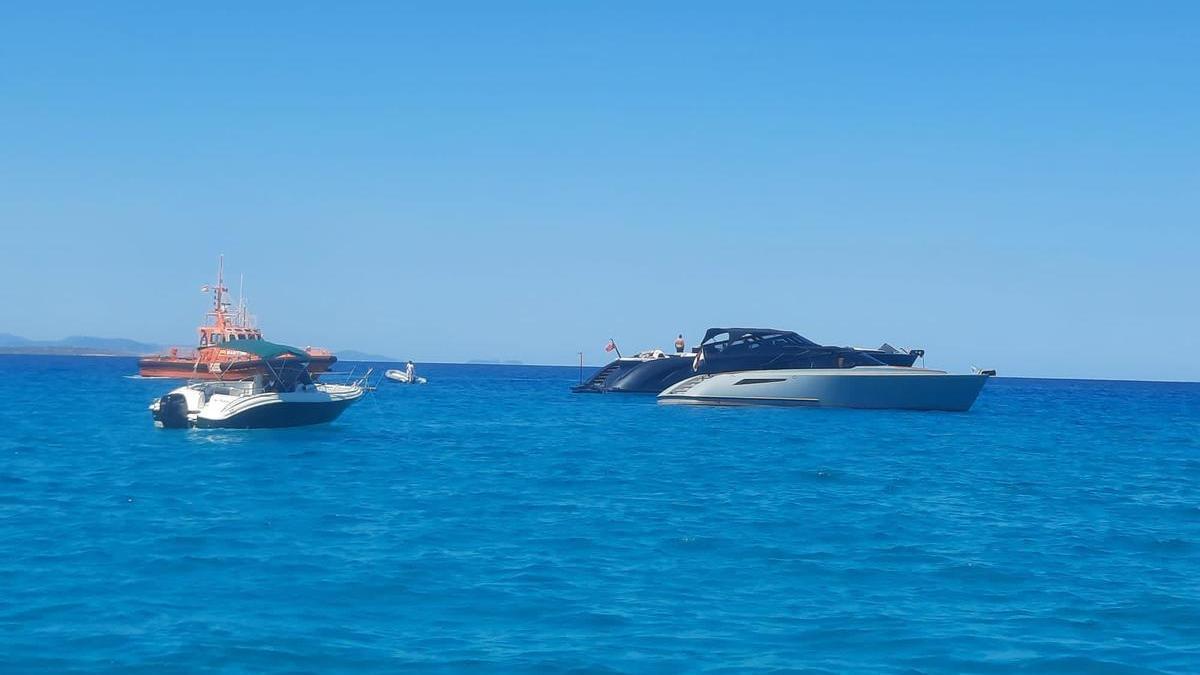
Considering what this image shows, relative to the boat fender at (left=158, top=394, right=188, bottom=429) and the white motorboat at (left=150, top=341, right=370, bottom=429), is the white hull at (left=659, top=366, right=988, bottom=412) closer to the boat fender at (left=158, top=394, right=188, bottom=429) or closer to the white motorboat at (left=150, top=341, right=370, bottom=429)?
the white motorboat at (left=150, top=341, right=370, bottom=429)

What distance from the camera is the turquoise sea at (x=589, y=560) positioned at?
13.6 metres

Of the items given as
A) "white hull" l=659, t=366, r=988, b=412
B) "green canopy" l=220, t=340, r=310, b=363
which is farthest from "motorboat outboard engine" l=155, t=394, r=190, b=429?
"white hull" l=659, t=366, r=988, b=412

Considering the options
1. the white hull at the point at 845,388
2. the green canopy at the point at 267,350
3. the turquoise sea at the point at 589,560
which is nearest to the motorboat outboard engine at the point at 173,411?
the green canopy at the point at 267,350

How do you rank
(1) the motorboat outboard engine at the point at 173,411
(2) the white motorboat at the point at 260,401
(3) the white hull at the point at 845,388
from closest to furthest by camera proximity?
1. (2) the white motorboat at the point at 260,401
2. (1) the motorboat outboard engine at the point at 173,411
3. (3) the white hull at the point at 845,388

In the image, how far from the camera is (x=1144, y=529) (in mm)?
24000

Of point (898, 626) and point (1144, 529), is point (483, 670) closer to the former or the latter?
point (898, 626)

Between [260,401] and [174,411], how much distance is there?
15.6 ft

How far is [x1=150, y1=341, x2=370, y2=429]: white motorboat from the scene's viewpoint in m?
43.8

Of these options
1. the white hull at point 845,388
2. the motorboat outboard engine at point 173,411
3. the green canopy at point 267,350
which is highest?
the green canopy at point 267,350

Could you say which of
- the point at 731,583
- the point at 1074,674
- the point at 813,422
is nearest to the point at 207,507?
the point at 731,583

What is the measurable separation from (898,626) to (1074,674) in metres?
2.39

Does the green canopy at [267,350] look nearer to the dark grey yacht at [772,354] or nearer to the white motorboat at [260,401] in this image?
the white motorboat at [260,401]

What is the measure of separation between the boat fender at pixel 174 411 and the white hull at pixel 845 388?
34.4 meters

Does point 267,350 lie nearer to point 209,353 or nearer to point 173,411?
point 173,411
